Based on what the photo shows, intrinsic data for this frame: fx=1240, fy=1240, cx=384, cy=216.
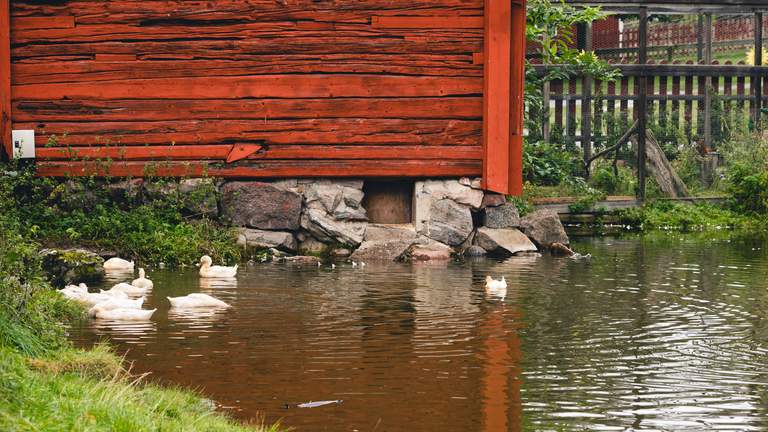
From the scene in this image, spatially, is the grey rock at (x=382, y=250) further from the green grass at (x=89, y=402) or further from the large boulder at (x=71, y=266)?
the green grass at (x=89, y=402)

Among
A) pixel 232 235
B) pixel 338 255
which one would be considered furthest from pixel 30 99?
pixel 338 255

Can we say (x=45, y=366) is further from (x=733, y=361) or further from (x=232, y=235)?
(x=232, y=235)

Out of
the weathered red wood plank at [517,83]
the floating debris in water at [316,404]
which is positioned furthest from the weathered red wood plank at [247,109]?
the floating debris in water at [316,404]

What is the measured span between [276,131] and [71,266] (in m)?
4.53

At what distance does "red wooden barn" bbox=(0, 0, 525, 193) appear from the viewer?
18.0 m

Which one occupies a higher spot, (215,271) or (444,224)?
(444,224)

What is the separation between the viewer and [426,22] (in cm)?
1809

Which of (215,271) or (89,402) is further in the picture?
(215,271)

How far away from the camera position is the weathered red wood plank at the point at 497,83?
17859mm

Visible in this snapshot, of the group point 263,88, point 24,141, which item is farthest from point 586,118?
point 24,141

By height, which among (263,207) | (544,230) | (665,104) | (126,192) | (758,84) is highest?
(758,84)

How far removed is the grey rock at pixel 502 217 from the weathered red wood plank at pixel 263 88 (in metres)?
1.75

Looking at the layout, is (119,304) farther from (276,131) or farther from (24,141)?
(24,141)

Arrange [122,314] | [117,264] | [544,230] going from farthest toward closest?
[544,230] → [117,264] → [122,314]
